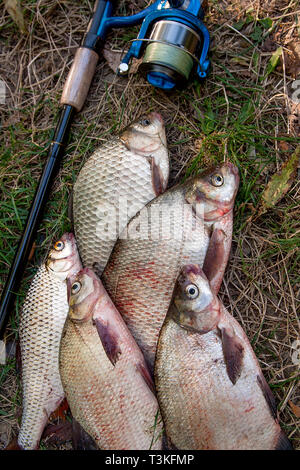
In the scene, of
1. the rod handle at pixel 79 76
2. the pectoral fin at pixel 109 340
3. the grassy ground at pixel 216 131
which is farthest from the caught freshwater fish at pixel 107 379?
the rod handle at pixel 79 76

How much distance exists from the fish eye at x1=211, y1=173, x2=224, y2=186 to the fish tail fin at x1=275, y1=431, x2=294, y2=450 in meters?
1.47

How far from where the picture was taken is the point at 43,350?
8.54 ft

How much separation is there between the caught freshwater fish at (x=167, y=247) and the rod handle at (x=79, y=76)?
1.12 m

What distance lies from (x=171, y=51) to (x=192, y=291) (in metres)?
1.57

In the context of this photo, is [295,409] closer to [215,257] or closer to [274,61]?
[215,257]

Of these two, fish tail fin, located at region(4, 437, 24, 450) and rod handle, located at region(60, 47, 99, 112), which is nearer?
fish tail fin, located at region(4, 437, 24, 450)

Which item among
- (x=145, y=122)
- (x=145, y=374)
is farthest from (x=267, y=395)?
(x=145, y=122)

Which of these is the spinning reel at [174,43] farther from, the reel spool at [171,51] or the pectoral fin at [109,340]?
the pectoral fin at [109,340]

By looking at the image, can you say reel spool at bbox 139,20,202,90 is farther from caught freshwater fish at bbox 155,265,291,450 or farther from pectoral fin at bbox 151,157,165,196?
caught freshwater fish at bbox 155,265,291,450

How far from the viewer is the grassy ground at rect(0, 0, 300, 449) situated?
2672mm

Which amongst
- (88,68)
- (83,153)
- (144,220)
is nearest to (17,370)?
(144,220)

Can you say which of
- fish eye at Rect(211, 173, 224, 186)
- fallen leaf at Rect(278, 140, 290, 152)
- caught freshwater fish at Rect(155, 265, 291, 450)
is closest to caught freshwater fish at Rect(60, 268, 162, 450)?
caught freshwater fish at Rect(155, 265, 291, 450)
